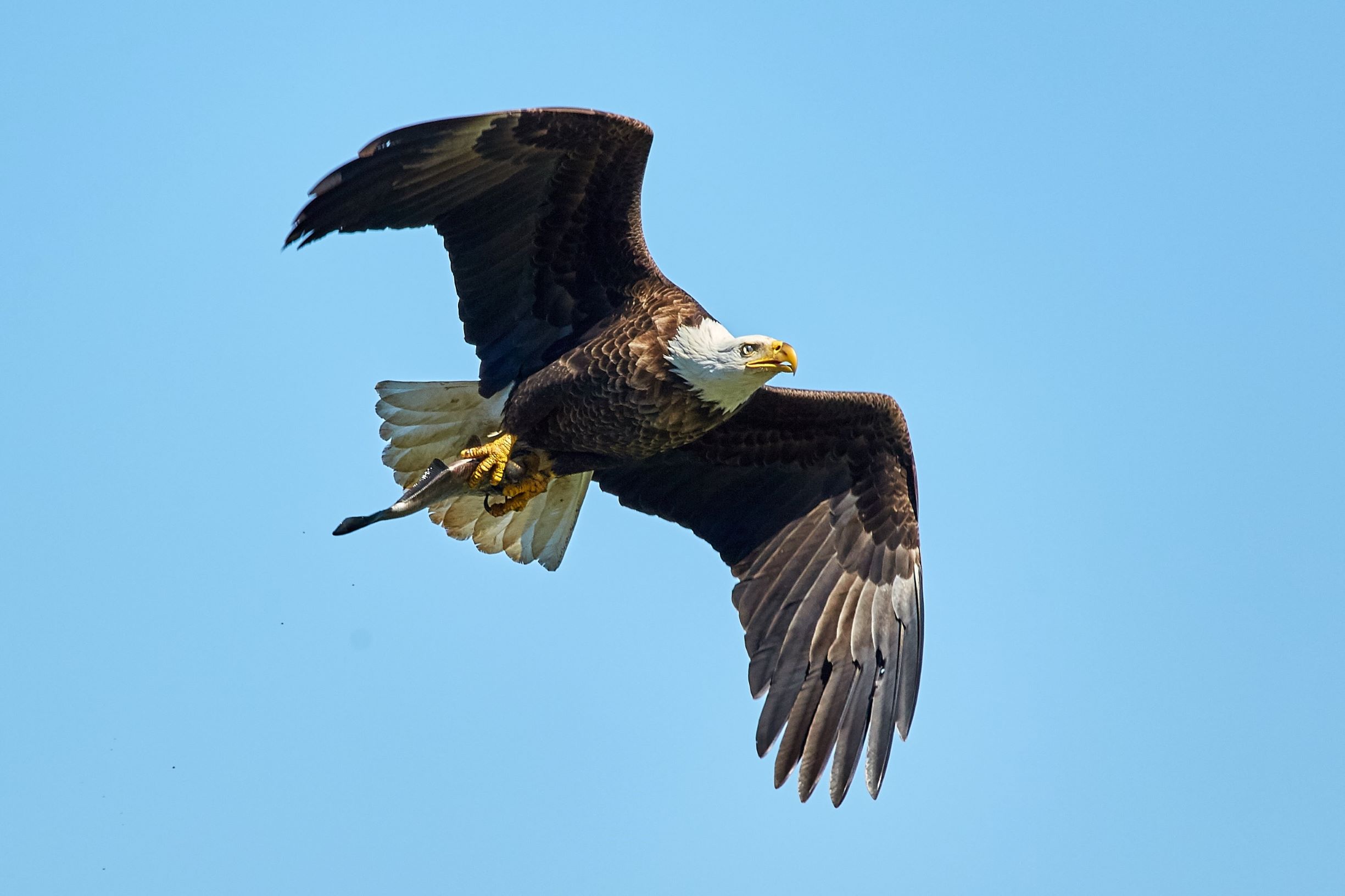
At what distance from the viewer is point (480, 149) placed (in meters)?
7.64

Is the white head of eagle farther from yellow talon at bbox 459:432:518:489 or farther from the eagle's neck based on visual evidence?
yellow talon at bbox 459:432:518:489

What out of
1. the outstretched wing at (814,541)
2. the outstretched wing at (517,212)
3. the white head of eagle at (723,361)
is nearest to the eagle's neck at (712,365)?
the white head of eagle at (723,361)

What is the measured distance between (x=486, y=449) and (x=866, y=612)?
6.91ft

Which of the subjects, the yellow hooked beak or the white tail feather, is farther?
the white tail feather

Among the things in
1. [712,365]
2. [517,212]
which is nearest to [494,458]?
[517,212]

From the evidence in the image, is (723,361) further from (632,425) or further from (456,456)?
(456,456)

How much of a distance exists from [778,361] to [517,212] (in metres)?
1.43

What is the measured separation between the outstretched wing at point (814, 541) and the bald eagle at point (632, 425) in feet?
0.03

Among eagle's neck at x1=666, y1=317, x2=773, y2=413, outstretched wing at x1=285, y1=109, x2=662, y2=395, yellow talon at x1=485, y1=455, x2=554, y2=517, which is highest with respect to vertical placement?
outstretched wing at x1=285, y1=109, x2=662, y2=395

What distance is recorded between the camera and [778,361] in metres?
7.54

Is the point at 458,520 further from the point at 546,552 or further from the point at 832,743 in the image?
the point at 832,743

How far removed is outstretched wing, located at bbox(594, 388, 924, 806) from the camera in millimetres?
8430

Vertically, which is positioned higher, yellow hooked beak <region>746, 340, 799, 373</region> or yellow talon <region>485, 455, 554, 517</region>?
yellow hooked beak <region>746, 340, 799, 373</region>

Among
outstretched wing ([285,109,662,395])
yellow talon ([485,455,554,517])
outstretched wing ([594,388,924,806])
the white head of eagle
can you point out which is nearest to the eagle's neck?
the white head of eagle
